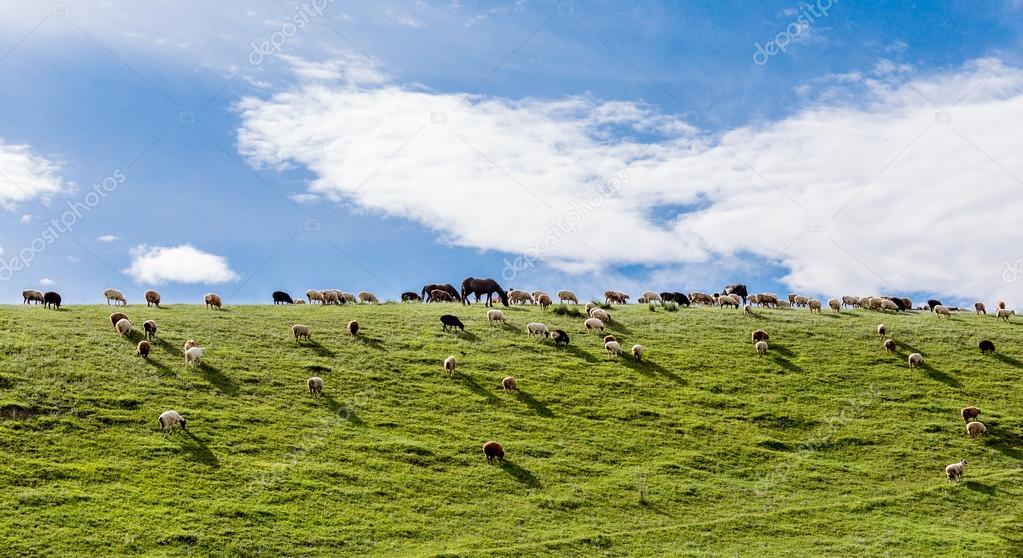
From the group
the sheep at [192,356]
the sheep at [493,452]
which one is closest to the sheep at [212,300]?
the sheep at [192,356]

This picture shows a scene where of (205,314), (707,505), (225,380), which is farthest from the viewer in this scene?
(205,314)

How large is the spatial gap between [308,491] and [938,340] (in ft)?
136

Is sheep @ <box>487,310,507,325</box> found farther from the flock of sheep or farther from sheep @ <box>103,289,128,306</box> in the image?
sheep @ <box>103,289,128,306</box>

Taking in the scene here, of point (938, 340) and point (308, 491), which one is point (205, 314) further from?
point (938, 340)

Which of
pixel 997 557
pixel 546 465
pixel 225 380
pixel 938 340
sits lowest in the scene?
pixel 997 557

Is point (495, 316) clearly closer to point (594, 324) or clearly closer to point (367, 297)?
point (594, 324)

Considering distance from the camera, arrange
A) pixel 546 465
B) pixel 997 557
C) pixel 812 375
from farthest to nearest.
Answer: pixel 812 375 < pixel 546 465 < pixel 997 557

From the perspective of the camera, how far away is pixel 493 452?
36.5m

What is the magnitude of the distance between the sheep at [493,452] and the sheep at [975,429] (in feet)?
75.5

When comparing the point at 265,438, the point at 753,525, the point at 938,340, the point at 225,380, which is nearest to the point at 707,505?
the point at 753,525

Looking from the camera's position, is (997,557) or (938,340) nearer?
(997,557)

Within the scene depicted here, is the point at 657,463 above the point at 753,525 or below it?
above

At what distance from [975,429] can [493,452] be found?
77.7 feet

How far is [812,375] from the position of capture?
159 ft
